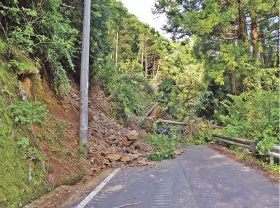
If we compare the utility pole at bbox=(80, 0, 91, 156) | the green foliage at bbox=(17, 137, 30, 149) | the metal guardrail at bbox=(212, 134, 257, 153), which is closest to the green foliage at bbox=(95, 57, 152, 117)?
the utility pole at bbox=(80, 0, 91, 156)

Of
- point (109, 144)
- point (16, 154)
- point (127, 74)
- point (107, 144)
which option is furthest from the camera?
point (127, 74)

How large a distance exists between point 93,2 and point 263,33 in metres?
11.9

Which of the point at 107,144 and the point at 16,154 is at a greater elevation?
the point at 16,154

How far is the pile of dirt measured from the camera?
12016 mm

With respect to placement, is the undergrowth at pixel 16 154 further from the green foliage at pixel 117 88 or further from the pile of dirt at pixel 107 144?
the green foliage at pixel 117 88

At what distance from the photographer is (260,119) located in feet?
45.4

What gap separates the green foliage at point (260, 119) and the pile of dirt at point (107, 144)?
4202mm

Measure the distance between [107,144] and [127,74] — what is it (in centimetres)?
1165

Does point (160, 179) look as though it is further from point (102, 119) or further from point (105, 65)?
point (105, 65)

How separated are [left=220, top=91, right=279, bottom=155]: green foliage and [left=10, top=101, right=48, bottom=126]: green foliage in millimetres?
6919

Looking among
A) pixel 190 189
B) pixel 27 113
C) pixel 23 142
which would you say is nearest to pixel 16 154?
pixel 23 142

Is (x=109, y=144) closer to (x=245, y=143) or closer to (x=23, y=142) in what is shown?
(x=245, y=143)

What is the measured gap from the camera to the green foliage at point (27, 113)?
7721 millimetres

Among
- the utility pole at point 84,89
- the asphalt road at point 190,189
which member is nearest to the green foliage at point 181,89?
the utility pole at point 84,89
